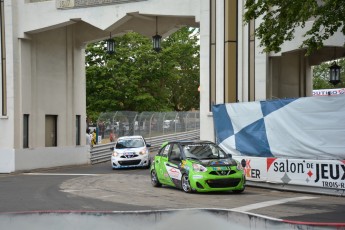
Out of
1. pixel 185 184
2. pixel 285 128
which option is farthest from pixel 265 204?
pixel 285 128

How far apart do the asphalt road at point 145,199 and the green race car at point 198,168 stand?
27 cm

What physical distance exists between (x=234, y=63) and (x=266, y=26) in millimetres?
5648

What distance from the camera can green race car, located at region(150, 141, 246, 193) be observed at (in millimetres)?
14984

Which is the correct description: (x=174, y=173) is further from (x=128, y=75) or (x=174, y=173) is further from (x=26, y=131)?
(x=128, y=75)

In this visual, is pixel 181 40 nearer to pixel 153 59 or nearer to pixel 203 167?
pixel 153 59

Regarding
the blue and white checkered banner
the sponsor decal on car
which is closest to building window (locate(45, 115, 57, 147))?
the blue and white checkered banner

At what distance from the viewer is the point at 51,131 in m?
27.9

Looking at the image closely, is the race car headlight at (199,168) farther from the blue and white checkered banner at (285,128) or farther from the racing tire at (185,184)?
the blue and white checkered banner at (285,128)

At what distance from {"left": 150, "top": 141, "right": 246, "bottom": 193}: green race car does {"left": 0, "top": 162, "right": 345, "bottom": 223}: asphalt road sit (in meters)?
0.27

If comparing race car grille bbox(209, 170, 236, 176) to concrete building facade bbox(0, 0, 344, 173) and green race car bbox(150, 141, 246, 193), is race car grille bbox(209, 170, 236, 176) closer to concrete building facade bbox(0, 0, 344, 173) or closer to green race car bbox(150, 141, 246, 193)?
green race car bbox(150, 141, 246, 193)

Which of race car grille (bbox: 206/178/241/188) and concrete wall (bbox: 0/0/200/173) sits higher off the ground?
concrete wall (bbox: 0/0/200/173)

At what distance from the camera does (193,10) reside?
71.4 ft

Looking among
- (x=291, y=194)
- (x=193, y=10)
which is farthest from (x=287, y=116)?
(x=193, y=10)

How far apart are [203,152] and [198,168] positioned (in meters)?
1.18
